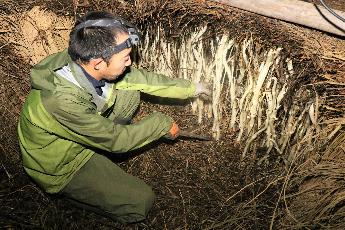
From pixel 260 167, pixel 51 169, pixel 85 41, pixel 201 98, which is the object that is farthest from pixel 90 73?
pixel 260 167

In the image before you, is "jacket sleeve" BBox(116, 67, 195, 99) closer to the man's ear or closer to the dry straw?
the man's ear

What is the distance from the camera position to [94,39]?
2234 millimetres

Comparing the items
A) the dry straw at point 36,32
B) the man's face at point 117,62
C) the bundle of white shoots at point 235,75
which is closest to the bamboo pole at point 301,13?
the bundle of white shoots at point 235,75

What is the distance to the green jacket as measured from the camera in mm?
2281

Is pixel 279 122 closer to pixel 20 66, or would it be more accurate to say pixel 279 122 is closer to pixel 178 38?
pixel 178 38

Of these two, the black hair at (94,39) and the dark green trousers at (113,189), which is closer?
the black hair at (94,39)

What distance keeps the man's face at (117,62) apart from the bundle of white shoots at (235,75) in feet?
2.78

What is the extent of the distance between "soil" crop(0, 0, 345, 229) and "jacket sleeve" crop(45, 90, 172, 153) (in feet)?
3.03

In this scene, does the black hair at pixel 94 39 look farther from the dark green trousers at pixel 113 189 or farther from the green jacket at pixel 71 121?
the dark green trousers at pixel 113 189

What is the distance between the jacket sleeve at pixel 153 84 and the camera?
2838 mm

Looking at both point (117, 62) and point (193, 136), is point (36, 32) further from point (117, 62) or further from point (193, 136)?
point (193, 136)

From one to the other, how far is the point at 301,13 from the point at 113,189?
2.06 metres

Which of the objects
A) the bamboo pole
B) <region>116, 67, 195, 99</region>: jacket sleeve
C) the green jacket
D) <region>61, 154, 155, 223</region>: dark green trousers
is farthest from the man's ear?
the bamboo pole

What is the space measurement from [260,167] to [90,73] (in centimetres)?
188
